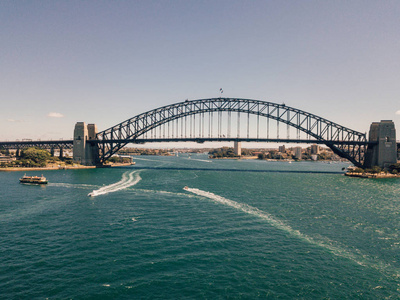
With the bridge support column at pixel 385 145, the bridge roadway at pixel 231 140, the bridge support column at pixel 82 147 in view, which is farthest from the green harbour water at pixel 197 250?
the bridge support column at pixel 82 147

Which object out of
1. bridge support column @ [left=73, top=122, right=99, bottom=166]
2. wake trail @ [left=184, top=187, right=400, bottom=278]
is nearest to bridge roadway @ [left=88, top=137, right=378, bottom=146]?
bridge support column @ [left=73, top=122, right=99, bottom=166]

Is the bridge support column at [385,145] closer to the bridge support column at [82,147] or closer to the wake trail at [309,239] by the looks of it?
the wake trail at [309,239]

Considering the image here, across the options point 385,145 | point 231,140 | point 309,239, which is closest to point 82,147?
point 231,140

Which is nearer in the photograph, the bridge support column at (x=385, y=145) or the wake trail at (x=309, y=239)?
the wake trail at (x=309, y=239)

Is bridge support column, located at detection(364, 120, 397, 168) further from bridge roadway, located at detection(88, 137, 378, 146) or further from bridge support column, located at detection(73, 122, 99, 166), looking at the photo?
bridge support column, located at detection(73, 122, 99, 166)

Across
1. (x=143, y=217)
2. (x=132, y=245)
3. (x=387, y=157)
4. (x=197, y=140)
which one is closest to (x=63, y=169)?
(x=197, y=140)

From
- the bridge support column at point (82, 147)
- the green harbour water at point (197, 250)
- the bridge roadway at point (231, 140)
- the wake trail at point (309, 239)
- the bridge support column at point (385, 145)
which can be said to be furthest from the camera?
the bridge support column at point (82, 147)

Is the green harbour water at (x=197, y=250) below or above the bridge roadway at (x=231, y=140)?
below

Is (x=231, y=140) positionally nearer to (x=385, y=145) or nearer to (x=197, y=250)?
(x=385, y=145)
